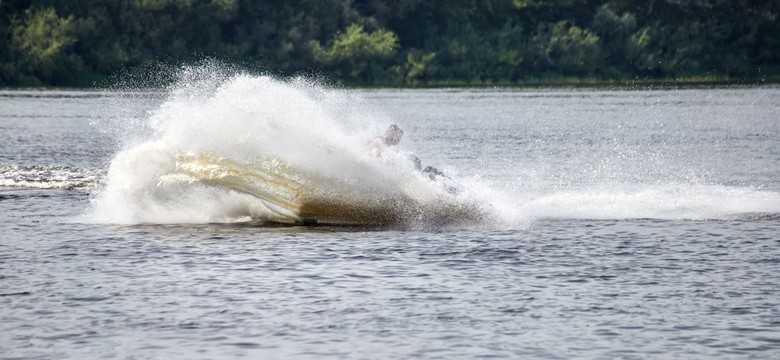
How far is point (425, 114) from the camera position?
90.8 m

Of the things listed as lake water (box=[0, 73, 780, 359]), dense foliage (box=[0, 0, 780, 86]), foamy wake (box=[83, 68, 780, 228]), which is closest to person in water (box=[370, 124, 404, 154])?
foamy wake (box=[83, 68, 780, 228])

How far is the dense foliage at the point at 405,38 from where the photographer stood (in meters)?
122

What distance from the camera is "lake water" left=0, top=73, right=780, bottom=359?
53.7 ft

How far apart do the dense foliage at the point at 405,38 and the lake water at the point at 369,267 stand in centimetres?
8261

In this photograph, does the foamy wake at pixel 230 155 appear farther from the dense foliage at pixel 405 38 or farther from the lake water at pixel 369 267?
the dense foliage at pixel 405 38

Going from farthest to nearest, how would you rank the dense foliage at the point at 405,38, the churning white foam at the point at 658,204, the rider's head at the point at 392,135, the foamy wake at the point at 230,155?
the dense foliage at the point at 405,38 → the churning white foam at the point at 658,204 → the rider's head at the point at 392,135 → the foamy wake at the point at 230,155

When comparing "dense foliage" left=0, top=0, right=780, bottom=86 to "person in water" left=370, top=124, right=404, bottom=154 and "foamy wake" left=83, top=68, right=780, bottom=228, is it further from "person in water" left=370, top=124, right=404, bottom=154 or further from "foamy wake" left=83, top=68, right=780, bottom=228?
"person in water" left=370, top=124, right=404, bottom=154

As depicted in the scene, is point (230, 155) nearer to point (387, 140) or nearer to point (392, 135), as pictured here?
point (387, 140)

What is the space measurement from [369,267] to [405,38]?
11422 cm

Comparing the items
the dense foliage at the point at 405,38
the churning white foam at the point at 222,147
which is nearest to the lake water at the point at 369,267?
the churning white foam at the point at 222,147

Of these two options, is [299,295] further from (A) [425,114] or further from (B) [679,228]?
(A) [425,114]

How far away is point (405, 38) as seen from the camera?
5295 inches

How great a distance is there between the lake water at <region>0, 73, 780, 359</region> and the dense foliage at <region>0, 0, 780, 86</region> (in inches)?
3252

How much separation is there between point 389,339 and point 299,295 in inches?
116
